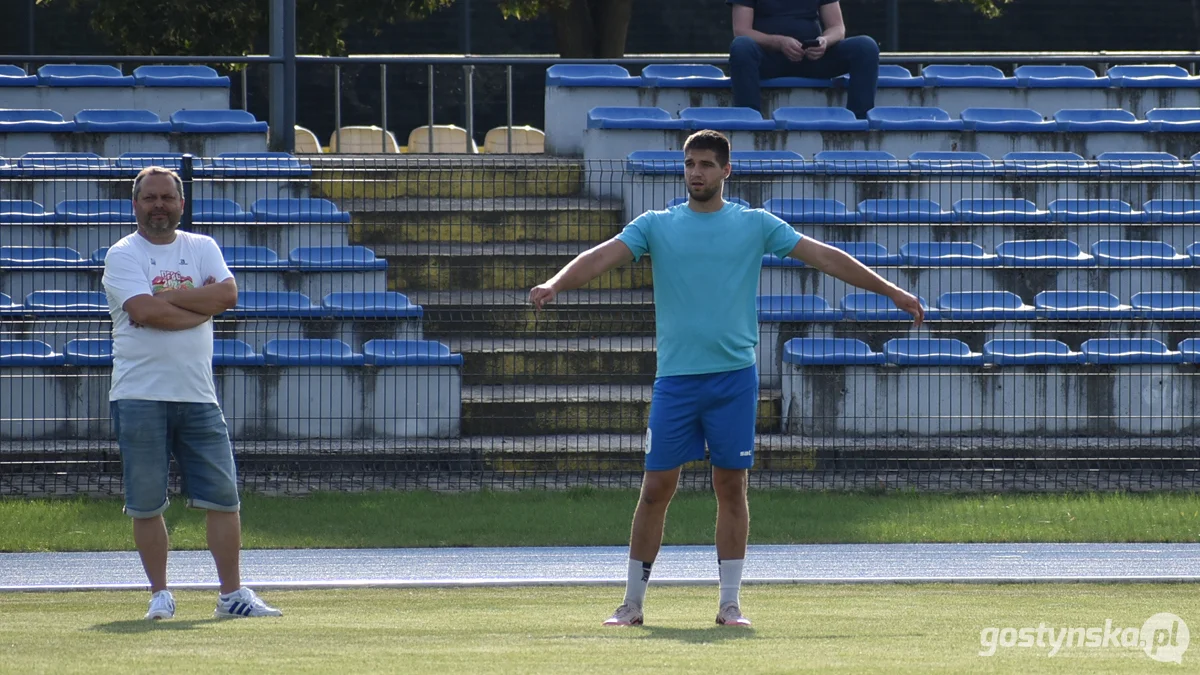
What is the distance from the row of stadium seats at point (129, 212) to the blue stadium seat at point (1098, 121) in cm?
712

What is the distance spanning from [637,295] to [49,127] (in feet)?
18.5

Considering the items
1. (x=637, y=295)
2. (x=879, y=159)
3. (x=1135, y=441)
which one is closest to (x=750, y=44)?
(x=879, y=159)

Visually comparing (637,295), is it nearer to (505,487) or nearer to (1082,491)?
(505,487)

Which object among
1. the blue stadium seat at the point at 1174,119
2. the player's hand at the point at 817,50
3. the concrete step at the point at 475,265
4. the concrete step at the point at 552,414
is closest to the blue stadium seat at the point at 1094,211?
the blue stadium seat at the point at 1174,119

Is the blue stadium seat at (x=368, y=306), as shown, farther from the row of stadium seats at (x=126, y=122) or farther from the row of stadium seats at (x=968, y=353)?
the row of stadium seats at (x=126, y=122)

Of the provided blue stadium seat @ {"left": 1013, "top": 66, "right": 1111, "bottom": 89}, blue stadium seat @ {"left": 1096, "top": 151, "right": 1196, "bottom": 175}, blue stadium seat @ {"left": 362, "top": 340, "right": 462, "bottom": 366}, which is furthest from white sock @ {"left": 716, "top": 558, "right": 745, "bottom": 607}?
blue stadium seat @ {"left": 1013, "top": 66, "right": 1111, "bottom": 89}

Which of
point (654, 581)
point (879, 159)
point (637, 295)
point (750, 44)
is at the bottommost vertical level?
point (654, 581)

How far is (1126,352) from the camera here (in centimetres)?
1242

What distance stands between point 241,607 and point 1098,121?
38.7ft

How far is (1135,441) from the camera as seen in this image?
11.9m

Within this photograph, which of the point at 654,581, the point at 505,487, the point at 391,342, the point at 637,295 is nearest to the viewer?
the point at 654,581

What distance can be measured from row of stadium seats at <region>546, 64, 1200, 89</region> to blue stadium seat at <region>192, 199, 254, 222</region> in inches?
159

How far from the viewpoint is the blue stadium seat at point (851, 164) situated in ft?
45.8

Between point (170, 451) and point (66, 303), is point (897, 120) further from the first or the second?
point (170, 451)
